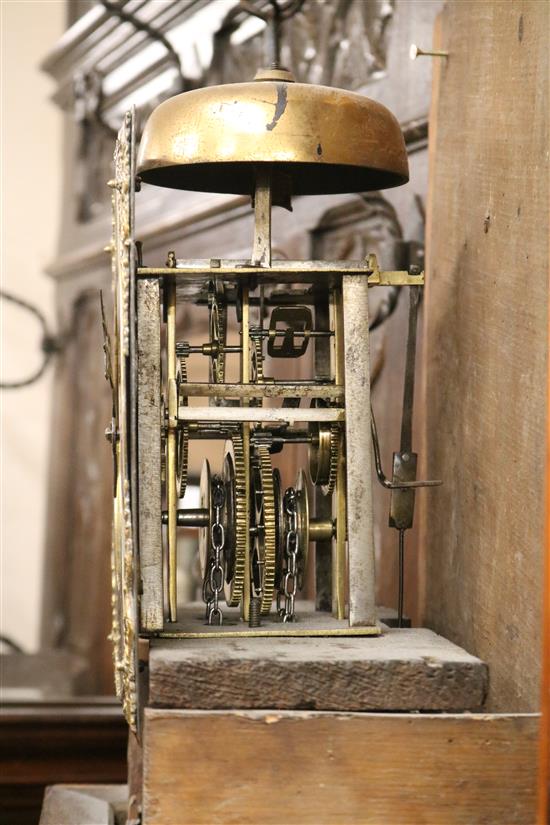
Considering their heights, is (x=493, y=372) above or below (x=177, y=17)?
below

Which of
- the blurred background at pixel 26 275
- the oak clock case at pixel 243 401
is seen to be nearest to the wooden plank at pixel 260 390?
the oak clock case at pixel 243 401

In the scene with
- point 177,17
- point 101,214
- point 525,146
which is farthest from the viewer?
point 101,214

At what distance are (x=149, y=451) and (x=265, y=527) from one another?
0.16 meters

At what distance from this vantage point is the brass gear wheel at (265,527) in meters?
1.41

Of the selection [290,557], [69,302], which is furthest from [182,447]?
[69,302]

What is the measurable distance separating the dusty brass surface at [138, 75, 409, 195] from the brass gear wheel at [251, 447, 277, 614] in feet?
1.14

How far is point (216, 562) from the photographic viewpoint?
1.43m

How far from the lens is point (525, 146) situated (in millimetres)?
1255

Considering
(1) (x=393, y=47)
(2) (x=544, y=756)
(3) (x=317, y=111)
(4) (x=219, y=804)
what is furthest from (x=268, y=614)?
(1) (x=393, y=47)

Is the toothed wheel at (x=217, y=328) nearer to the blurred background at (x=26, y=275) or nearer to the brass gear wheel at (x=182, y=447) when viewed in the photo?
the brass gear wheel at (x=182, y=447)

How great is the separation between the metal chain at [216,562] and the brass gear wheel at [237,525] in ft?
0.05

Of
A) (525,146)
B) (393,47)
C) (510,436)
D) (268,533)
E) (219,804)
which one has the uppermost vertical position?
(393,47)

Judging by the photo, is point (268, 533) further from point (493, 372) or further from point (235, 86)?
point (235, 86)

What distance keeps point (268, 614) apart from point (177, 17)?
1757mm
